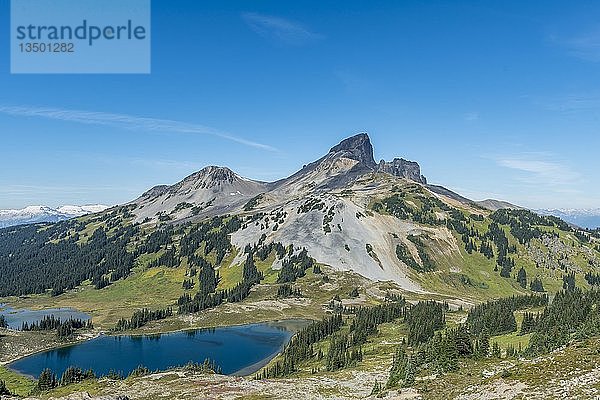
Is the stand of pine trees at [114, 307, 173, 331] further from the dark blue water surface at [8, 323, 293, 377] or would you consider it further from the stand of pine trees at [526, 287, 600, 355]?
the stand of pine trees at [526, 287, 600, 355]

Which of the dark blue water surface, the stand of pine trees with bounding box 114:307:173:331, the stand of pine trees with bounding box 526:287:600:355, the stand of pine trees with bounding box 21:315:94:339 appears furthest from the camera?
the stand of pine trees with bounding box 114:307:173:331

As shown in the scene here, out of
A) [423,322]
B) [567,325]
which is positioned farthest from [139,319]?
[567,325]

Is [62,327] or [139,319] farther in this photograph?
[139,319]

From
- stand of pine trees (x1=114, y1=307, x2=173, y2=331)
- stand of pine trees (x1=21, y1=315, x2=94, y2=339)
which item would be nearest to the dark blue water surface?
stand of pine trees (x1=21, y1=315, x2=94, y2=339)

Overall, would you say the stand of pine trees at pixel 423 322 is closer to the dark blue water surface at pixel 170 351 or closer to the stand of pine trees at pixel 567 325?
the stand of pine trees at pixel 567 325

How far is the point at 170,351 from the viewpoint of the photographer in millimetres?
140625

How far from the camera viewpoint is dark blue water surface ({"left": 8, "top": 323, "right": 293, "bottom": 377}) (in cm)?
12394

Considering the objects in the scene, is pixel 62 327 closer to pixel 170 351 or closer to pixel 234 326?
pixel 170 351

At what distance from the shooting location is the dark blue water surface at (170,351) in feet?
407

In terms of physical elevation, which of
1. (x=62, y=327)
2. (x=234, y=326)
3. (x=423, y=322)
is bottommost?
(x=234, y=326)

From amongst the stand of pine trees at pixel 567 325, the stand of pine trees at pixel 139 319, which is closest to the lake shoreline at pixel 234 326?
the stand of pine trees at pixel 139 319

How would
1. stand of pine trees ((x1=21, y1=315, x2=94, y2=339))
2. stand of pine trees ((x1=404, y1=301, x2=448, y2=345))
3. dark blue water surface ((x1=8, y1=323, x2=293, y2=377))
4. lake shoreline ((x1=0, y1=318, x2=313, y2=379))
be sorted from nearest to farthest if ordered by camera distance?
stand of pine trees ((x1=404, y1=301, x2=448, y2=345)) → lake shoreline ((x1=0, y1=318, x2=313, y2=379)) → dark blue water surface ((x1=8, y1=323, x2=293, y2=377)) → stand of pine trees ((x1=21, y1=315, x2=94, y2=339))

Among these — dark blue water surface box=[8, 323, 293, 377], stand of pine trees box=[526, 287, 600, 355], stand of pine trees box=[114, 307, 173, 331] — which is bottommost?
dark blue water surface box=[8, 323, 293, 377]

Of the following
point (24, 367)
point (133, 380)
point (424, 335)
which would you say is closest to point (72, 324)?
point (24, 367)
